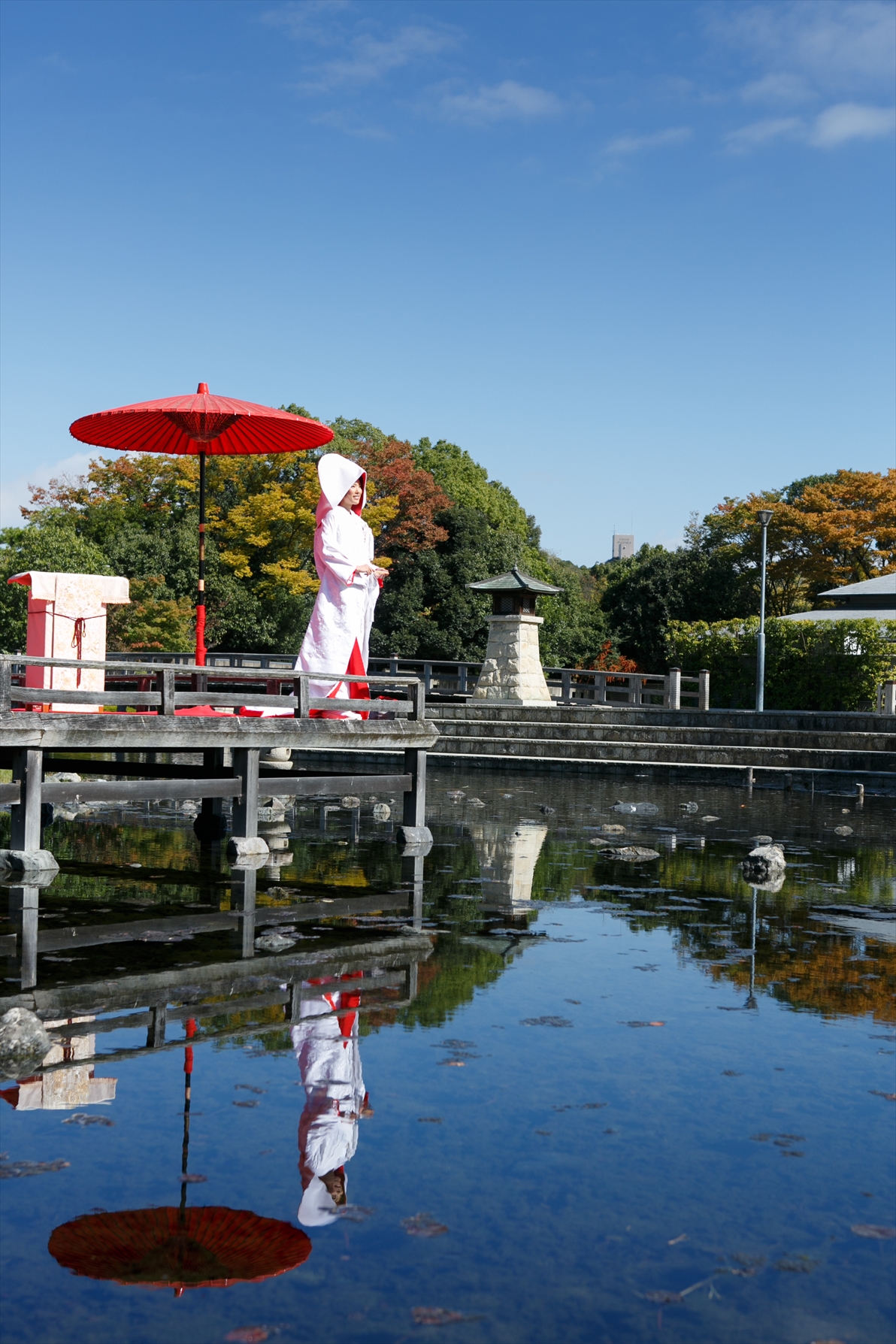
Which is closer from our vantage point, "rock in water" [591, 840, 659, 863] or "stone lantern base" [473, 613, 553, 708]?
"rock in water" [591, 840, 659, 863]

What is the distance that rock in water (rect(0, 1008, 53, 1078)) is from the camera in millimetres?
4422

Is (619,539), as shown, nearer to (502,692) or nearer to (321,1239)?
(502,692)

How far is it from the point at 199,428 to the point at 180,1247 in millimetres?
8196

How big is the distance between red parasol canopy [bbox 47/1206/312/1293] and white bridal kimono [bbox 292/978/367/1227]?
15 cm

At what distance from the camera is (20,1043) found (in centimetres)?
451

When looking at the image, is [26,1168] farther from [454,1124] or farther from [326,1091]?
[454,1124]

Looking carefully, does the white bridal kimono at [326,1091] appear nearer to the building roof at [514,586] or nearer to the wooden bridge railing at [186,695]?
the wooden bridge railing at [186,695]

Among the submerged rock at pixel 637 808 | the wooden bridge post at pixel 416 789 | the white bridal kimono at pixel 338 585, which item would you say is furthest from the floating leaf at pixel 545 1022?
the submerged rock at pixel 637 808

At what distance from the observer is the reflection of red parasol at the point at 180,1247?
2982 millimetres

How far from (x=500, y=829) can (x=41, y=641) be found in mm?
5080

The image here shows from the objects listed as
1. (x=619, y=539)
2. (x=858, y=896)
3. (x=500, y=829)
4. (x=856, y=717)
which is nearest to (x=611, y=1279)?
(x=858, y=896)

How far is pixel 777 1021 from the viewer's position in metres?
5.39

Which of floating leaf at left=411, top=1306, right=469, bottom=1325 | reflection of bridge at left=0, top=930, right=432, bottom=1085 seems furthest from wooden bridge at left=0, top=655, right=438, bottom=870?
floating leaf at left=411, top=1306, right=469, bottom=1325

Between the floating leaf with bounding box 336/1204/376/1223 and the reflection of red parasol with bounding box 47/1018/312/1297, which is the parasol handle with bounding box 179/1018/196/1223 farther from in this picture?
the floating leaf with bounding box 336/1204/376/1223
